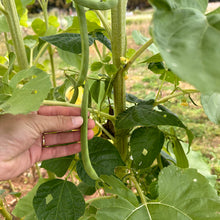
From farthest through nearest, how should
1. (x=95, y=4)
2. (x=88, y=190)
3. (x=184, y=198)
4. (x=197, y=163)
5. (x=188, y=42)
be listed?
1. (x=197, y=163)
2. (x=88, y=190)
3. (x=184, y=198)
4. (x=95, y=4)
5. (x=188, y=42)

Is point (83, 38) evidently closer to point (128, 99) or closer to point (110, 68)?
point (110, 68)

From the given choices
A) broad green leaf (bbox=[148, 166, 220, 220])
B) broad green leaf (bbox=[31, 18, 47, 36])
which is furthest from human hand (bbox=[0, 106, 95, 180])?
broad green leaf (bbox=[31, 18, 47, 36])

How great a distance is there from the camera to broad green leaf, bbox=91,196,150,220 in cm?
50

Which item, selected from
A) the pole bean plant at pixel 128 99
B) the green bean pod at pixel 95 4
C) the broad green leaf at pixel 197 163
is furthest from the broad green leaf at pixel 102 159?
the broad green leaf at pixel 197 163

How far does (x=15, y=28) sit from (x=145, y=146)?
420 mm

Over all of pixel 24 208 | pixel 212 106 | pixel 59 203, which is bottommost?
pixel 24 208

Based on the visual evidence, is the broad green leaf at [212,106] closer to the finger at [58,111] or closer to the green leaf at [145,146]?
the green leaf at [145,146]

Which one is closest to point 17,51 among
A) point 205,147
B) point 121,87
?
point 121,87


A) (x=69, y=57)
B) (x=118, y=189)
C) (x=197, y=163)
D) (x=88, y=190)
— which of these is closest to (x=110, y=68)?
(x=69, y=57)

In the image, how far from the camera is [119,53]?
1.91 ft

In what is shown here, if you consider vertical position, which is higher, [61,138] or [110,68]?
[110,68]

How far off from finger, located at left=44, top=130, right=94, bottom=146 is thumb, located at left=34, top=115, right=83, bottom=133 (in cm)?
8

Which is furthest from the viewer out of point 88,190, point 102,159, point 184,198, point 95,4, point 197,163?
point 197,163

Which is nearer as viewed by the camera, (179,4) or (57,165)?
(179,4)
